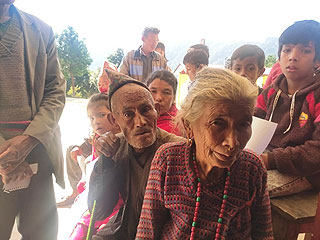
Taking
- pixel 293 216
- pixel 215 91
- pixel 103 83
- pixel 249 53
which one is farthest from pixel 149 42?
pixel 293 216

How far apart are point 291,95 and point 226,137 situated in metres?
0.78

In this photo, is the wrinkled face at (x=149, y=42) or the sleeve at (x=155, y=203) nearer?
the sleeve at (x=155, y=203)

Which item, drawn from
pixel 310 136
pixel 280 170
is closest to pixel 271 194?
pixel 280 170

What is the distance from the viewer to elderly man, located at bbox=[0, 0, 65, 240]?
3.71 ft

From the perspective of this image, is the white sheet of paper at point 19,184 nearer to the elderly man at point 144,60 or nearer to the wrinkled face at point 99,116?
the wrinkled face at point 99,116

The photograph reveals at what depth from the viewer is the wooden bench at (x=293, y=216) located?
973 millimetres

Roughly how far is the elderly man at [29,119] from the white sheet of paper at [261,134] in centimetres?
Result: 110

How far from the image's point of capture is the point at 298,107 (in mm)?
1170

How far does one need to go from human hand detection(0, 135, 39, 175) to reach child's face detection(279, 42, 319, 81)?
144cm

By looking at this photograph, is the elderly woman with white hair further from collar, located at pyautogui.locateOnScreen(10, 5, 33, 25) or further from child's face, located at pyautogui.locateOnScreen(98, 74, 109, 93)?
child's face, located at pyautogui.locateOnScreen(98, 74, 109, 93)

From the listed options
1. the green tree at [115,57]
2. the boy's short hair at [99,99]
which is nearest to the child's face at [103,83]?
the boy's short hair at [99,99]

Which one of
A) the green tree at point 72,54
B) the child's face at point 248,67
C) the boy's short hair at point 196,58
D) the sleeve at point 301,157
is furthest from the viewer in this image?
the green tree at point 72,54

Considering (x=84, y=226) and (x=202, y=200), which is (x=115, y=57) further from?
(x=202, y=200)

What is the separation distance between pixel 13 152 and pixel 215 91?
3.36ft
